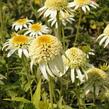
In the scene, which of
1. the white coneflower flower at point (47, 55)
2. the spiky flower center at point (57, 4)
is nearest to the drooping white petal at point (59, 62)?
the white coneflower flower at point (47, 55)

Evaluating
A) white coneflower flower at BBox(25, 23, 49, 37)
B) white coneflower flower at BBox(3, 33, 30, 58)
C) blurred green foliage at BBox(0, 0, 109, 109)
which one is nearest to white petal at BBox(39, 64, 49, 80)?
blurred green foliage at BBox(0, 0, 109, 109)

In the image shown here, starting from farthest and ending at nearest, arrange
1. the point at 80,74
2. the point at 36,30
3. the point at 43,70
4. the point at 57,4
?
the point at 36,30 → the point at 57,4 → the point at 80,74 → the point at 43,70

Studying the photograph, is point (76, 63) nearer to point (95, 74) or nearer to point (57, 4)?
point (95, 74)

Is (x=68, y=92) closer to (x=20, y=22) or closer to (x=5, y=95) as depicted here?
(x=5, y=95)

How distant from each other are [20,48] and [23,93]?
13.5 inches

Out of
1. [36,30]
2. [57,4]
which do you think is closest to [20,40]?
[57,4]

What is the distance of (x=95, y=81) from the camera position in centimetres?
208

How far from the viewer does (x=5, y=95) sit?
242cm

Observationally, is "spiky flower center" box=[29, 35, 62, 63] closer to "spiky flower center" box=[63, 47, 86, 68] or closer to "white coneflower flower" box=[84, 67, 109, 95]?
"spiky flower center" box=[63, 47, 86, 68]

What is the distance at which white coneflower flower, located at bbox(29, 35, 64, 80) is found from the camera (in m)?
1.60

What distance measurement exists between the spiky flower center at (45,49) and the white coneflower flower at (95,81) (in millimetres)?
454

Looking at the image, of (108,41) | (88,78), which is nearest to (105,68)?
(108,41)

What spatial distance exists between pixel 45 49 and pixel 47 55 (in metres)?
0.04

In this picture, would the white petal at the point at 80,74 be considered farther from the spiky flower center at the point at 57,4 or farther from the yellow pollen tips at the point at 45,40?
the spiky flower center at the point at 57,4
